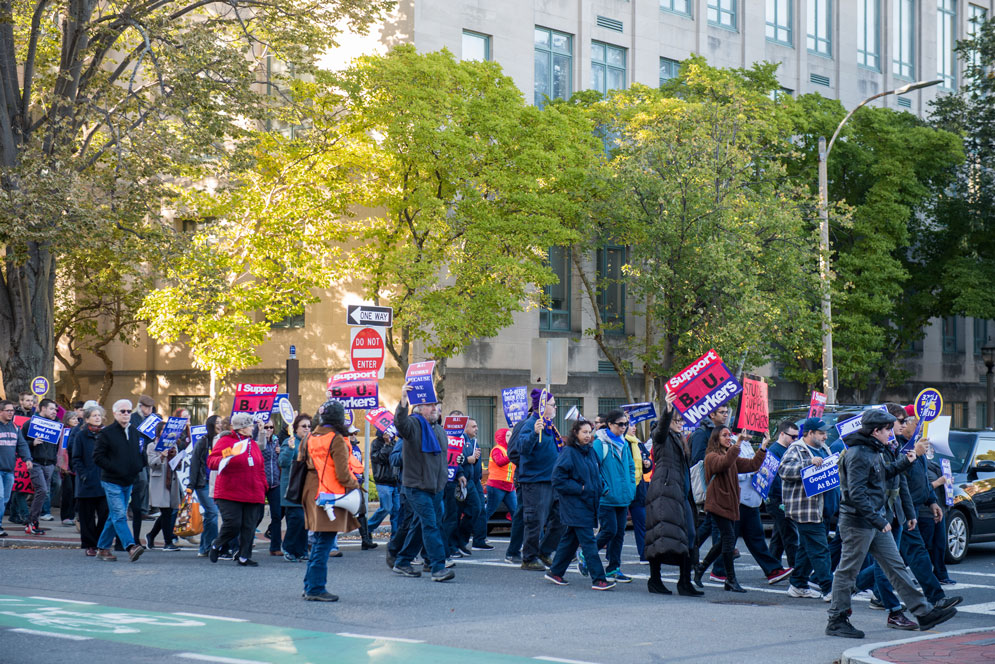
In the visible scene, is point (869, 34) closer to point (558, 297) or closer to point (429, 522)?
point (558, 297)

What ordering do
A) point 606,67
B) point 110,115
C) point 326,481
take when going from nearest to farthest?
point 326,481 → point 110,115 → point 606,67

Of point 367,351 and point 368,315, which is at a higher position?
point 368,315

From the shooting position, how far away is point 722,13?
135ft

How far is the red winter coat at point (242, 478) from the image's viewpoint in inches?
579

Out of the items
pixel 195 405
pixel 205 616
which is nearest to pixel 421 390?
pixel 205 616

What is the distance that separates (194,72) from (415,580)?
11.3 metres

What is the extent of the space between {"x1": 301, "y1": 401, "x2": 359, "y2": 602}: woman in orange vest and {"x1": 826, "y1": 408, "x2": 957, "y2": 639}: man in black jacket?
440cm

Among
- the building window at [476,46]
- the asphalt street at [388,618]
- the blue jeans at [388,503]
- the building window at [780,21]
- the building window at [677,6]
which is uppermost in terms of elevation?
the building window at [780,21]

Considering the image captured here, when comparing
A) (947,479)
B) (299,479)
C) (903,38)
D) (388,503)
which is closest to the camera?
(299,479)

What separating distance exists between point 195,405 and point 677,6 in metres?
18.8

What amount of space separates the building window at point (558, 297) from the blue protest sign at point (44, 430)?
694 inches

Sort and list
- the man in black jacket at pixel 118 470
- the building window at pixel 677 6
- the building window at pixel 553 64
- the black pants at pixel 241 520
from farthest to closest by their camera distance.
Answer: the building window at pixel 677 6
the building window at pixel 553 64
the man in black jacket at pixel 118 470
the black pants at pixel 241 520

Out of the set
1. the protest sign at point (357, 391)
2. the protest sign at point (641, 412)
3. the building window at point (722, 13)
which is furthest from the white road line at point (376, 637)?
the building window at point (722, 13)

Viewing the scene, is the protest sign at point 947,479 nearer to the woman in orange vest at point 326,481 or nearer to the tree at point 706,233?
the woman in orange vest at point 326,481
